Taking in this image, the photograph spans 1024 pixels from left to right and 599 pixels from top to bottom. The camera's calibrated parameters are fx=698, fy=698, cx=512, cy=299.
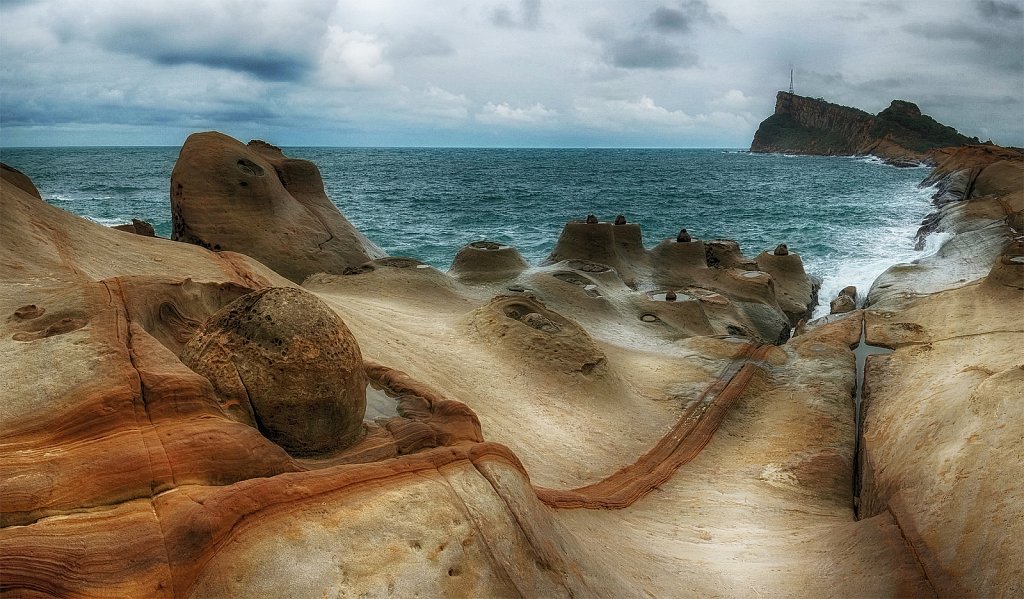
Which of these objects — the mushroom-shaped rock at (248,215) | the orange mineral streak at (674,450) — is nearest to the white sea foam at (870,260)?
the orange mineral streak at (674,450)

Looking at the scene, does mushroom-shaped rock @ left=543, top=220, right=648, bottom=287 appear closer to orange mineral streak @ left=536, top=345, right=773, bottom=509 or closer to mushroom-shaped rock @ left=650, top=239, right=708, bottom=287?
mushroom-shaped rock @ left=650, top=239, right=708, bottom=287

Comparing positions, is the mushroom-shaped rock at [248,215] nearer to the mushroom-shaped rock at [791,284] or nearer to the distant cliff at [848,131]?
the mushroom-shaped rock at [791,284]

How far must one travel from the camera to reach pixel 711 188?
63.4 meters

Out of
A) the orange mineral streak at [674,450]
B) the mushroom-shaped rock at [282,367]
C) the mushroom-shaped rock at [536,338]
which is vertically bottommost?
the orange mineral streak at [674,450]

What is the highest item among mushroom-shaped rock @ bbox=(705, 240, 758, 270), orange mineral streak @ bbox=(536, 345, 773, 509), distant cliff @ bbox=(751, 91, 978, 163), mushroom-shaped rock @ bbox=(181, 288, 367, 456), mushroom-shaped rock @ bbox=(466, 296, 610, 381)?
distant cliff @ bbox=(751, 91, 978, 163)

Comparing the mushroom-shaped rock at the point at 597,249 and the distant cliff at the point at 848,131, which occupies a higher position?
the distant cliff at the point at 848,131

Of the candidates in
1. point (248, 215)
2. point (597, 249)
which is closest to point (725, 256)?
point (597, 249)

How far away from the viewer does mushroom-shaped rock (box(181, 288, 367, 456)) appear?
422 cm

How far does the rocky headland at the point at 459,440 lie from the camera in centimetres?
329

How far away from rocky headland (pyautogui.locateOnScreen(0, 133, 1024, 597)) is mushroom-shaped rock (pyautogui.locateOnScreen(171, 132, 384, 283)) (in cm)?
25

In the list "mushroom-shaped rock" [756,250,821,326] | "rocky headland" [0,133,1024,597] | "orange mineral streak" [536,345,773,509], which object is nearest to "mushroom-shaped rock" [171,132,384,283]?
"rocky headland" [0,133,1024,597]

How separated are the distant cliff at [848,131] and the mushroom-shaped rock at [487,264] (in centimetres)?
9192

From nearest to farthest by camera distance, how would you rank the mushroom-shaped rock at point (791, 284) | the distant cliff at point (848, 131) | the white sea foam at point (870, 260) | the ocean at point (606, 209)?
1. the mushroom-shaped rock at point (791, 284)
2. the white sea foam at point (870, 260)
3. the ocean at point (606, 209)
4. the distant cliff at point (848, 131)

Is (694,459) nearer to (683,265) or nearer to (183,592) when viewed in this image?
(183,592)
